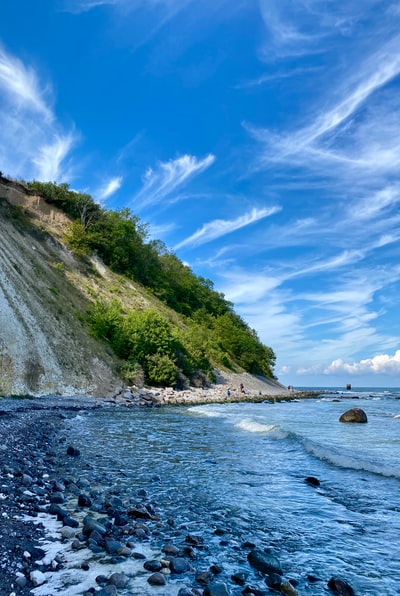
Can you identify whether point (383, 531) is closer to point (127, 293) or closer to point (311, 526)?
point (311, 526)

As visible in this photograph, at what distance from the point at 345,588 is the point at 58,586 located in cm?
361

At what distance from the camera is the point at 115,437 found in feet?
57.8

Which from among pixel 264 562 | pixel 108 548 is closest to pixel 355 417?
pixel 264 562

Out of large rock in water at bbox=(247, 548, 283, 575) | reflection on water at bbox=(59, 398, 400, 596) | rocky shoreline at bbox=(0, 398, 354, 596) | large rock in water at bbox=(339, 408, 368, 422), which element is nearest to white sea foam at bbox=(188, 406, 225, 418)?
large rock in water at bbox=(339, 408, 368, 422)

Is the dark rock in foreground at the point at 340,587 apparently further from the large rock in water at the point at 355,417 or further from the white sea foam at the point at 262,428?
the large rock in water at the point at 355,417

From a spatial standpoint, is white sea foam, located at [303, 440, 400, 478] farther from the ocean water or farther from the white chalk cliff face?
the white chalk cliff face

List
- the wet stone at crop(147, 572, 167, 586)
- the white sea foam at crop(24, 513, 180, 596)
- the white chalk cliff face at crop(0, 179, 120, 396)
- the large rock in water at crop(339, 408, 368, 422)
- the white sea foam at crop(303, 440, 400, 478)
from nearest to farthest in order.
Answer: the white sea foam at crop(24, 513, 180, 596) → the wet stone at crop(147, 572, 167, 586) → the white sea foam at crop(303, 440, 400, 478) → the white chalk cliff face at crop(0, 179, 120, 396) → the large rock in water at crop(339, 408, 368, 422)

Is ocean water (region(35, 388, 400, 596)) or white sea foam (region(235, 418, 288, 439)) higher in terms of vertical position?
white sea foam (region(235, 418, 288, 439))

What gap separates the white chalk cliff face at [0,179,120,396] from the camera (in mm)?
29156

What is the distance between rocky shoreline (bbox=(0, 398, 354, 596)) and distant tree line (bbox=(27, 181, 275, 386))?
3759 cm

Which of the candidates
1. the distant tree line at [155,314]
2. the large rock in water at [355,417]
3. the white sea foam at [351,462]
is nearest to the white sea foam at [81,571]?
the white sea foam at [351,462]

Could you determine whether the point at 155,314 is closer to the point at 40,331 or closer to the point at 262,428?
the point at 40,331

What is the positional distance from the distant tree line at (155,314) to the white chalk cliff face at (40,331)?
4.68 meters

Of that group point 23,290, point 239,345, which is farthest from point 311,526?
point 239,345
